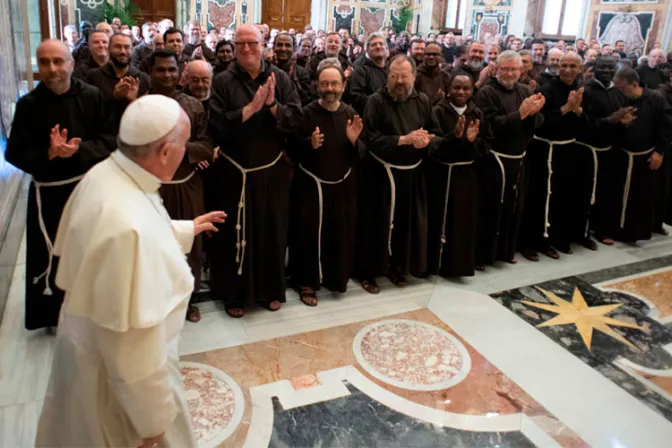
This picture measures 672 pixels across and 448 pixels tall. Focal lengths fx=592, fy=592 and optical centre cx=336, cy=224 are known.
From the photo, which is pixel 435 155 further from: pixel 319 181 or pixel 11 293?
pixel 11 293

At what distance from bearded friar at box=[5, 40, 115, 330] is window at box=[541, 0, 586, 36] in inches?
636

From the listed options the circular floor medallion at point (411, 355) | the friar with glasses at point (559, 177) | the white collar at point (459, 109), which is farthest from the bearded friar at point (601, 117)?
the circular floor medallion at point (411, 355)

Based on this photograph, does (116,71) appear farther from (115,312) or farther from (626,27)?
(626,27)

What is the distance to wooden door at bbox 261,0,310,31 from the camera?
17.6m

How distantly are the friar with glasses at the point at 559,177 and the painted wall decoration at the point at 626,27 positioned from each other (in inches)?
441

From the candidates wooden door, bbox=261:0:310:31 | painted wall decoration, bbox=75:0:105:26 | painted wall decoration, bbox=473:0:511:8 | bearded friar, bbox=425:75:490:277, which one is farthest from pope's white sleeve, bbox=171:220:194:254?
painted wall decoration, bbox=473:0:511:8

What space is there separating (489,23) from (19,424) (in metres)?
17.4

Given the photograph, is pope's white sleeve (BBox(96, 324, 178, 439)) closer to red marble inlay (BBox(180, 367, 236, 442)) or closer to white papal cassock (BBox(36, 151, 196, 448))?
white papal cassock (BBox(36, 151, 196, 448))

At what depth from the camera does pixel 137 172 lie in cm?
181

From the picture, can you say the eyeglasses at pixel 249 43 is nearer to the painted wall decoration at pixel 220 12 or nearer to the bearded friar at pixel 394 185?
the bearded friar at pixel 394 185

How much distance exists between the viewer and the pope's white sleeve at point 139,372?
1711 millimetres

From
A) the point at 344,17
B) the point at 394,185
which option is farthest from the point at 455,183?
the point at 344,17

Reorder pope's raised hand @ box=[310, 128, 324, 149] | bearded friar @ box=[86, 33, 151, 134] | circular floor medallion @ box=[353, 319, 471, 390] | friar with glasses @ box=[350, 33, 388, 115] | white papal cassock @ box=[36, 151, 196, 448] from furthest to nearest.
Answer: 1. friar with glasses @ box=[350, 33, 388, 115]
2. bearded friar @ box=[86, 33, 151, 134]
3. pope's raised hand @ box=[310, 128, 324, 149]
4. circular floor medallion @ box=[353, 319, 471, 390]
5. white papal cassock @ box=[36, 151, 196, 448]

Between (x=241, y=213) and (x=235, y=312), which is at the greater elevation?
(x=241, y=213)
